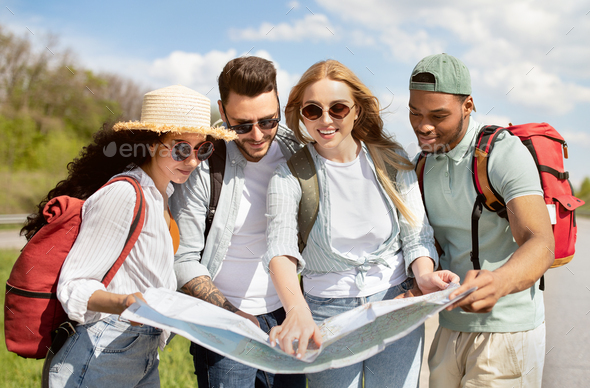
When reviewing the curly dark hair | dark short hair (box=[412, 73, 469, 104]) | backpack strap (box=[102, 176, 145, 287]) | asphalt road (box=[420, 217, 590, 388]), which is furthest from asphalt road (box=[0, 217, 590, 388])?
the curly dark hair

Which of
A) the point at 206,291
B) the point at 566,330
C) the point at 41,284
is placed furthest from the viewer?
the point at 566,330

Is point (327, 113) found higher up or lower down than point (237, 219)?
higher up

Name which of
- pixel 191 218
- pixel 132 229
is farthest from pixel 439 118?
pixel 132 229

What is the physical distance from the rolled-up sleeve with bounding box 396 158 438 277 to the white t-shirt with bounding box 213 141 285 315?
2.58ft

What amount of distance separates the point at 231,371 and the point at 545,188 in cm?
195

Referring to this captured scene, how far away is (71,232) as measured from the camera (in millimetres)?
1827

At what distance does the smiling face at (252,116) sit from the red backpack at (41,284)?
99cm

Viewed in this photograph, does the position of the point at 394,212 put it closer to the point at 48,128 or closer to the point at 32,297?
the point at 32,297

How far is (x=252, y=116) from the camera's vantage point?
2520mm

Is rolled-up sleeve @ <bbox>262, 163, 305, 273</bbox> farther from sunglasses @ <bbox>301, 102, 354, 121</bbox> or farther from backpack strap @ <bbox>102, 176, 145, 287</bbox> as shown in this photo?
backpack strap @ <bbox>102, 176, 145, 287</bbox>

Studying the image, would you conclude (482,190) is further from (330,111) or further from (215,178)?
(215,178)

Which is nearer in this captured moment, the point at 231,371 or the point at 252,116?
the point at 231,371

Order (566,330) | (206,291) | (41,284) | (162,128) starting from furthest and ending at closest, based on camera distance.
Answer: (566,330) → (206,291) → (162,128) → (41,284)

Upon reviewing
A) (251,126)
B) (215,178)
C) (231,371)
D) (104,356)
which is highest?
(251,126)
